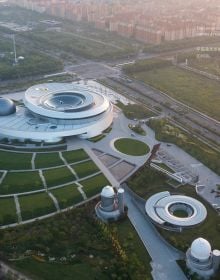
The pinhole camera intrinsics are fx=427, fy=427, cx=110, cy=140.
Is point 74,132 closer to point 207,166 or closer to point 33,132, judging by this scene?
point 33,132

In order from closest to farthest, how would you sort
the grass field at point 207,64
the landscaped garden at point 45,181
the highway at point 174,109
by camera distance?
the landscaped garden at point 45,181, the highway at point 174,109, the grass field at point 207,64

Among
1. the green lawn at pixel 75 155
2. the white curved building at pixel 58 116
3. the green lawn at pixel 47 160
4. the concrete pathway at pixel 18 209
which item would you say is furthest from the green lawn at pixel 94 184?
the white curved building at pixel 58 116

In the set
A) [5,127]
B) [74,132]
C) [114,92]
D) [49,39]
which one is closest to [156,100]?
[114,92]

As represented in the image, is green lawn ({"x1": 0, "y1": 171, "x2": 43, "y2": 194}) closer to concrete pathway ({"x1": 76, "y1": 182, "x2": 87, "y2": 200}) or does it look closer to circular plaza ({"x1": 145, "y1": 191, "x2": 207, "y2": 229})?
concrete pathway ({"x1": 76, "y1": 182, "x2": 87, "y2": 200})

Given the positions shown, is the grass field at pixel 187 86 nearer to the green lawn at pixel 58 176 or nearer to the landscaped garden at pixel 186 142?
the landscaped garden at pixel 186 142

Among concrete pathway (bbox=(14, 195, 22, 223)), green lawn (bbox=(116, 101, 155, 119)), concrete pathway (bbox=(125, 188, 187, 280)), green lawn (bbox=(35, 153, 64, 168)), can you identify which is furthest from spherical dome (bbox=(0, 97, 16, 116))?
concrete pathway (bbox=(125, 188, 187, 280))
